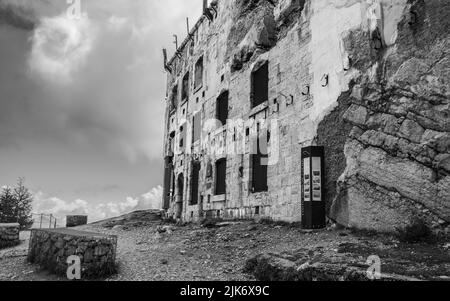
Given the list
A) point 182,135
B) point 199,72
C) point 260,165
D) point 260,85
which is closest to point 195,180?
point 182,135

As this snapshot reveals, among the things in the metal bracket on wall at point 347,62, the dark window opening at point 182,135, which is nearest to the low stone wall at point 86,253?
the metal bracket on wall at point 347,62

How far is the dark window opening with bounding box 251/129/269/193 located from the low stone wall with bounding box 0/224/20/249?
7.68 m

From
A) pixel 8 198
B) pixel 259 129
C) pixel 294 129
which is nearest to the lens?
pixel 294 129

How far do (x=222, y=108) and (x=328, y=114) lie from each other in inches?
257

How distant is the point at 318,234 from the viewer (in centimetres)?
831

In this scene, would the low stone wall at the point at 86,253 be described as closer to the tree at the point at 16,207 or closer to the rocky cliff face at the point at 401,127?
the rocky cliff face at the point at 401,127

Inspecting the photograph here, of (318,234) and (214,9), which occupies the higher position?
(214,9)

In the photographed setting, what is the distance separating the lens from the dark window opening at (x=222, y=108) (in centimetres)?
1489

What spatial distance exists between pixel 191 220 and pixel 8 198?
1521 centimetres

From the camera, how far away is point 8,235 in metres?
11.7

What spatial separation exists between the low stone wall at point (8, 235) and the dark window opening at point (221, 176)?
6.97 meters

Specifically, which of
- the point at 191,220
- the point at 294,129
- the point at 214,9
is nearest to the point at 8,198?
the point at 191,220
